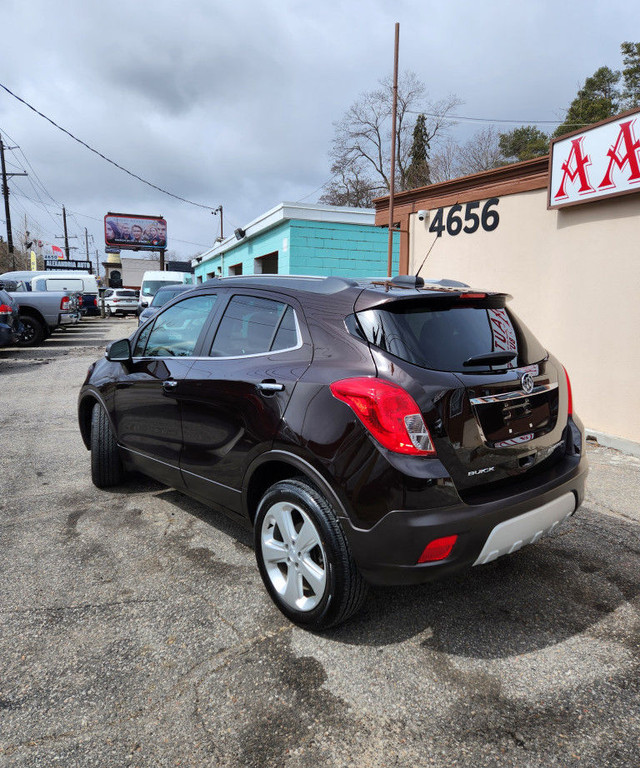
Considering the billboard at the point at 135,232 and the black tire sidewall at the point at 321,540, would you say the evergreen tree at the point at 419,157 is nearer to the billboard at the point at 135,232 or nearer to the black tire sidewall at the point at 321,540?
the billboard at the point at 135,232

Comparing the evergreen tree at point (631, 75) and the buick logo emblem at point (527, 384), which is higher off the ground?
the evergreen tree at point (631, 75)

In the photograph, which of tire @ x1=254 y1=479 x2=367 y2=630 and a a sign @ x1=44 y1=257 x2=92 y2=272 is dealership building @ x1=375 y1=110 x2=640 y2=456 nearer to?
tire @ x1=254 y1=479 x2=367 y2=630

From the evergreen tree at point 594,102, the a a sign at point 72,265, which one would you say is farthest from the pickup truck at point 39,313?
the a a sign at point 72,265

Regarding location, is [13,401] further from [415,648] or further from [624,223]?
[624,223]

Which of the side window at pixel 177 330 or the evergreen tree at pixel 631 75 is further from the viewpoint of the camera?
the evergreen tree at pixel 631 75

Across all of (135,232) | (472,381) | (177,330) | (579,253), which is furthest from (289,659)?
(135,232)

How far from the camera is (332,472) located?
224 cm

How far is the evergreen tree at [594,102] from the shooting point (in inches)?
1109

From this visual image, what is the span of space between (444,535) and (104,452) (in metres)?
3.04

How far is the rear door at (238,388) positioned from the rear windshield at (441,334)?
388mm

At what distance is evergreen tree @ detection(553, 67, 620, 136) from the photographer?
28.2 meters

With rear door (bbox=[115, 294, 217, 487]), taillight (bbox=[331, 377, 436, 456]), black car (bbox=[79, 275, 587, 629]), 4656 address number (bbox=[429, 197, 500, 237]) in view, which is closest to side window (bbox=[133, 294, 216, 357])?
rear door (bbox=[115, 294, 217, 487])

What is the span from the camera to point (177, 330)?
3.63 meters

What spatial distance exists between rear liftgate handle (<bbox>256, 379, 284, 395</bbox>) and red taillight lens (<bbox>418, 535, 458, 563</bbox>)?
0.97 metres
